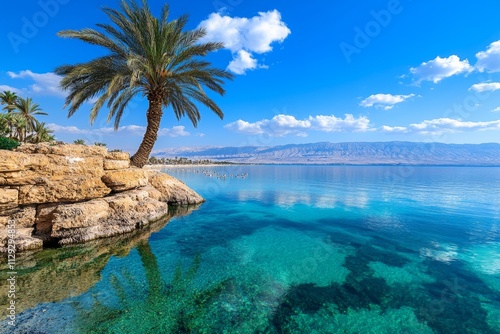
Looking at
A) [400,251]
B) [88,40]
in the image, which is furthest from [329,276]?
[88,40]

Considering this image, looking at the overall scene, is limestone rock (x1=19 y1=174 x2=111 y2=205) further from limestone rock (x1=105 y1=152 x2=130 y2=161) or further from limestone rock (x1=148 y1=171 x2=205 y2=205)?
limestone rock (x1=148 y1=171 x2=205 y2=205)

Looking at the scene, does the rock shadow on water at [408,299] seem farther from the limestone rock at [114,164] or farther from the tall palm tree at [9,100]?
the tall palm tree at [9,100]

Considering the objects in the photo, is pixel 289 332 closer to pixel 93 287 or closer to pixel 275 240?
pixel 93 287

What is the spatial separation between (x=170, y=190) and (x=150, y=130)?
4.30 meters

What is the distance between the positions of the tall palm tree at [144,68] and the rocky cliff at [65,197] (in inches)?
149

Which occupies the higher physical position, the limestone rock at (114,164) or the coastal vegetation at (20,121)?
the coastal vegetation at (20,121)

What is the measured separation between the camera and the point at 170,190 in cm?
1659

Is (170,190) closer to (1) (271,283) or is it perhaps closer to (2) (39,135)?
(1) (271,283)

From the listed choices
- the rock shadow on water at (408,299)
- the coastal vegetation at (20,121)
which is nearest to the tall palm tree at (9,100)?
the coastal vegetation at (20,121)

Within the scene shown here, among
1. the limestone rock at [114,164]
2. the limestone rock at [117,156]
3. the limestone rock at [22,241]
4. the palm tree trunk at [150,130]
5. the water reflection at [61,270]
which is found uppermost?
the palm tree trunk at [150,130]

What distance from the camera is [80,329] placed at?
4.29 m

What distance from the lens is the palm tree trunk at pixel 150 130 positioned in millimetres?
14891

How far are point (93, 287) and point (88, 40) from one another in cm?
1258

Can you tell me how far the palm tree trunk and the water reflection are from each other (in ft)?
22.8
